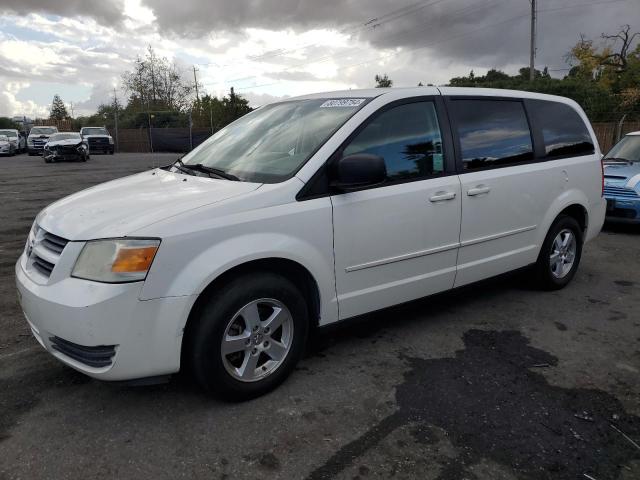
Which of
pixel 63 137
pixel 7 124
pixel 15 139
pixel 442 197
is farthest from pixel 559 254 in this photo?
→ pixel 7 124

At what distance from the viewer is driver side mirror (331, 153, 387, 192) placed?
302 cm

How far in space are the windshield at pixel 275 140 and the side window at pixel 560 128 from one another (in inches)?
77.4

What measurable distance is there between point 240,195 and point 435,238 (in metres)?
1.48

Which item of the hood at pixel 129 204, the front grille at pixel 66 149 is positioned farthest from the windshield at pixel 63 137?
the hood at pixel 129 204

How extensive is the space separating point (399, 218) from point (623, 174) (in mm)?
5975

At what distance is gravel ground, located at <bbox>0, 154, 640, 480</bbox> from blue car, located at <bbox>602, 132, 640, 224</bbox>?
4.15m

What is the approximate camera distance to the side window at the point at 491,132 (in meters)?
3.91

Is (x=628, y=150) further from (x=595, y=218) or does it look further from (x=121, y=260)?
(x=121, y=260)

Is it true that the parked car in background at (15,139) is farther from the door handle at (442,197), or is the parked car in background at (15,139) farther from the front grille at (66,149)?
the door handle at (442,197)

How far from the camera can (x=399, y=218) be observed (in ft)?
11.2

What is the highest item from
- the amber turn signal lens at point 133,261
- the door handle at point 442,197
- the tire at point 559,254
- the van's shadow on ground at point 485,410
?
the door handle at point 442,197

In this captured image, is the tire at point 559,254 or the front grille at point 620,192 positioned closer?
the tire at point 559,254

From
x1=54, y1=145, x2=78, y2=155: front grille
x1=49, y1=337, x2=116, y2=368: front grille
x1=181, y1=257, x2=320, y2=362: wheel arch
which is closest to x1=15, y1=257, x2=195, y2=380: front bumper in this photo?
x1=49, y1=337, x2=116, y2=368: front grille

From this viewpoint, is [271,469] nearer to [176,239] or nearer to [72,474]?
[72,474]
